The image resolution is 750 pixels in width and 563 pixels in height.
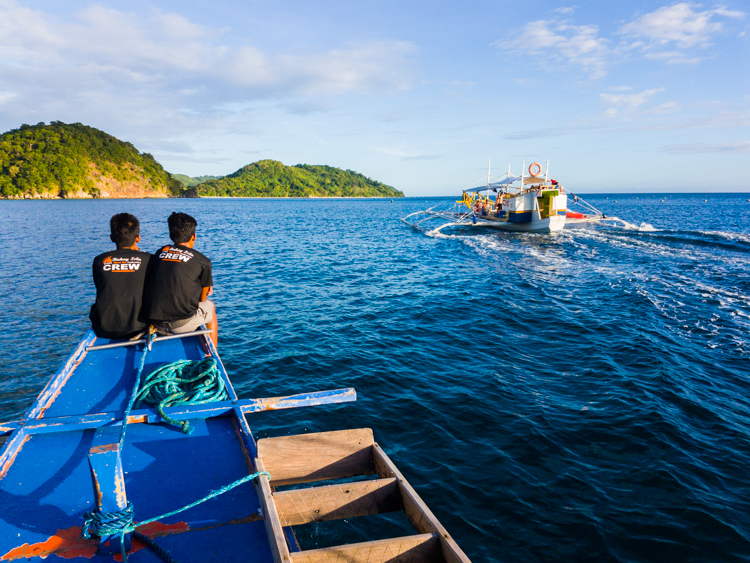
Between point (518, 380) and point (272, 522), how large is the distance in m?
7.48

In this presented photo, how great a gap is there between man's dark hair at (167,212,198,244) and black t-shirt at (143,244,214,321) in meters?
0.13

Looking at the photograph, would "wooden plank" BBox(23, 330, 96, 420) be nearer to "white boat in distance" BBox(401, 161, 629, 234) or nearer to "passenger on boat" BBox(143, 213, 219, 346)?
"passenger on boat" BBox(143, 213, 219, 346)

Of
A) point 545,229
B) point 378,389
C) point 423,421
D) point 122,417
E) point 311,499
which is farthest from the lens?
point 545,229

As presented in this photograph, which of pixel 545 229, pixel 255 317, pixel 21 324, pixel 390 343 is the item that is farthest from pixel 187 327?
pixel 545 229

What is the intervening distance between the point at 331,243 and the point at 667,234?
28.0 m

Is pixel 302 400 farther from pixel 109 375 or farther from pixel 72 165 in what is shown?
pixel 72 165

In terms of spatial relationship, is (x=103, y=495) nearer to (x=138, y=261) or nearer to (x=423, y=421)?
(x=138, y=261)

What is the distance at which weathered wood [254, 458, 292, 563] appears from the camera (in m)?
2.42

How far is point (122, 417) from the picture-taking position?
13.3 feet

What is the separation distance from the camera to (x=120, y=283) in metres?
5.61

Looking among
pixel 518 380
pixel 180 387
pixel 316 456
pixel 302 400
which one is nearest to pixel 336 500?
pixel 316 456

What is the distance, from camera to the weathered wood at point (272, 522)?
2424 millimetres

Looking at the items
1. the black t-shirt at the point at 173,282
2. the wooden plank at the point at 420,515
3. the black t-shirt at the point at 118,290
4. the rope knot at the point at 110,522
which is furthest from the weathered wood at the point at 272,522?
the black t-shirt at the point at 118,290

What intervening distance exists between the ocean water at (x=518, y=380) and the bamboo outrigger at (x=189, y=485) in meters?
1.91
